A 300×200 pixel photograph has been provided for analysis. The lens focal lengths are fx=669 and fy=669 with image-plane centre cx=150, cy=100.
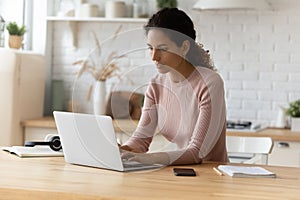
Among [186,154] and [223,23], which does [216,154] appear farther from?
[223,23]

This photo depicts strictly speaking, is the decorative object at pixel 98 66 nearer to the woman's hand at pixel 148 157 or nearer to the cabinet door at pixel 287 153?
the cabinet door at pixel 287 153

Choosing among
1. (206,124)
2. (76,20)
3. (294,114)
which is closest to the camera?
(206,124)

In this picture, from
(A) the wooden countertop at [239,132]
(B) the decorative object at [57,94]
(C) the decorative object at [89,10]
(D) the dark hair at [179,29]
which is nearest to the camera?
(D) the dark hair at [179,29]

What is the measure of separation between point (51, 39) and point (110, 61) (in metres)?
0.53

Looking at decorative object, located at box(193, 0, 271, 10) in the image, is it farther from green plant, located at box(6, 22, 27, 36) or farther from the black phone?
the black phone

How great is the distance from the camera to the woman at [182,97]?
2.76 metres

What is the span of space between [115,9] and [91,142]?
105 inches

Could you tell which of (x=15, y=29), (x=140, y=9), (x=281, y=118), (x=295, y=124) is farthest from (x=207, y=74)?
(x=15, y=29)

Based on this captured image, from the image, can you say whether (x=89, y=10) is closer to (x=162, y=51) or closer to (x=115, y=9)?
(x=115, y=9)

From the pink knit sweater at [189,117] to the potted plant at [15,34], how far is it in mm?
2223

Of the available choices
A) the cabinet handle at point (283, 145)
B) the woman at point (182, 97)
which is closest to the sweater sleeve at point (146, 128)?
the woman at point (182, 97)

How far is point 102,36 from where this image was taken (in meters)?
5.25

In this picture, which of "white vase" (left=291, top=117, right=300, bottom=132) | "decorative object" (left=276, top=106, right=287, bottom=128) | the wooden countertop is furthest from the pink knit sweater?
"decorative object" (left=276, top=106, right=287, bottom=128)

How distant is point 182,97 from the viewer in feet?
9.71
